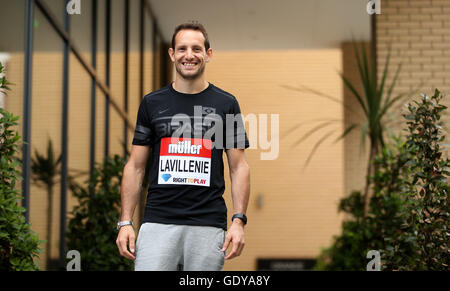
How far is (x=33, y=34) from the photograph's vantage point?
134 inches

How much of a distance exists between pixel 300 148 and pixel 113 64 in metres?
4.94

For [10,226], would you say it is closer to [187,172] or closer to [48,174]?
[187,172]

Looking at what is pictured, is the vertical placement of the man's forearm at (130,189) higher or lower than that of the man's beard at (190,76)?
lower

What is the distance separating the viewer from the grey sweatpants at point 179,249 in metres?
1.71

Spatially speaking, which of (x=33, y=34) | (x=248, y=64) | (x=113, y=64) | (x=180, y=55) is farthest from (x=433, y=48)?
(x=248, y=64)

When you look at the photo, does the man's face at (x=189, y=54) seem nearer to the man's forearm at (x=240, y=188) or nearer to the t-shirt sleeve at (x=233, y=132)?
the t-shirt sleeve at (x=233, y=132)

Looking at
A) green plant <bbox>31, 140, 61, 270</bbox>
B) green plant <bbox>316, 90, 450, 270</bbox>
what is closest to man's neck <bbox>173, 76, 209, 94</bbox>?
green plant <bbox>316, 90, 450, 270</bbox>

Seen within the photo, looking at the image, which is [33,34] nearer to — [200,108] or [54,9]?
[54,9]

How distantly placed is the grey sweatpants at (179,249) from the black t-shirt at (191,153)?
26 millimetres

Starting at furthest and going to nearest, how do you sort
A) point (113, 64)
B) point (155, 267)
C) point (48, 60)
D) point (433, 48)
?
point (113, 64)
point (433, 48)
point (48, 60)
point (155, 267)

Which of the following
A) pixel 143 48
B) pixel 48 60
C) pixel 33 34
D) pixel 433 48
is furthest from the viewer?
pixel 143 48

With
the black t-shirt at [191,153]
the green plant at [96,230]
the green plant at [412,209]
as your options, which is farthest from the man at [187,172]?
the green plant at [96,230]

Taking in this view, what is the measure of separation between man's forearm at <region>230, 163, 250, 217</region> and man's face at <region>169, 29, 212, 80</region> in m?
0.33

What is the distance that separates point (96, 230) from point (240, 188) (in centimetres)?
256
